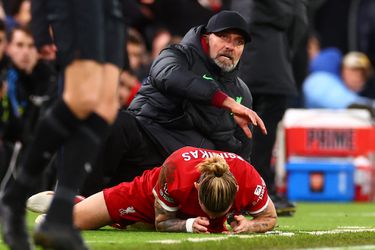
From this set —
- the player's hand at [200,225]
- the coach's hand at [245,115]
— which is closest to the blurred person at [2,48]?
the coach's hand at [245,115]

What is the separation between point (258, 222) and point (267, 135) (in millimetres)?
2813

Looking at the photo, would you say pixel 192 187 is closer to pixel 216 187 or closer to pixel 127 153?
pixel 216 187

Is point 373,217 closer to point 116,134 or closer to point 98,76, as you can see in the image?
point 116,134

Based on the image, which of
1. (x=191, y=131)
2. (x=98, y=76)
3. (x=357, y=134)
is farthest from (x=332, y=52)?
(x=98, y=76)

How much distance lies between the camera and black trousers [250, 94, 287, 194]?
8.91 meters

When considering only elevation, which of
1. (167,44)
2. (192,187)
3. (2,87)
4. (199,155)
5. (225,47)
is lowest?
(167,44)

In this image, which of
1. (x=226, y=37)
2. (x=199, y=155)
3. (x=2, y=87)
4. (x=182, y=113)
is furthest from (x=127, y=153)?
(x=2, y=87)

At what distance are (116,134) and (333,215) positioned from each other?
240cm

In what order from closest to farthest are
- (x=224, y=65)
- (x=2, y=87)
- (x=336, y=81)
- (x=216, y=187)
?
(x=216, y=187), (x=224, y=65), (x=2, y=87), (x=336, y=81)

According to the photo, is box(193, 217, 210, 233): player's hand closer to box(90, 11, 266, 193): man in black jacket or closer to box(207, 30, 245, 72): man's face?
box(90, 11, 266, 193): man in black jacket

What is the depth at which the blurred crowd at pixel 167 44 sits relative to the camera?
1070cm

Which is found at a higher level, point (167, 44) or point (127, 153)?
point (127, 153)

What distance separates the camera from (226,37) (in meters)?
7.27

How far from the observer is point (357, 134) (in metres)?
12.5
